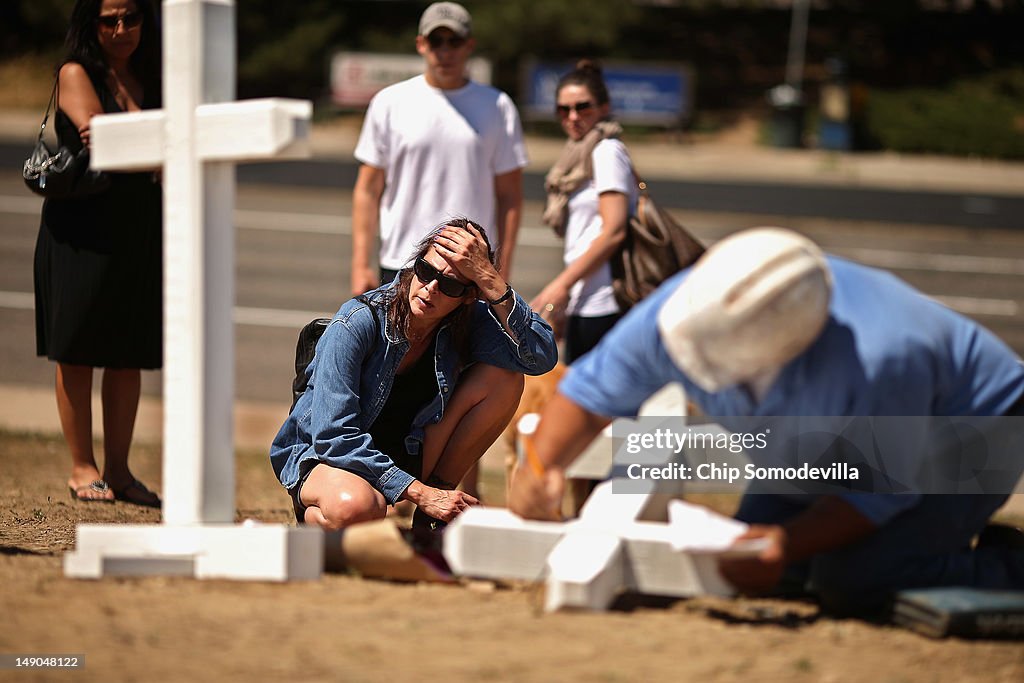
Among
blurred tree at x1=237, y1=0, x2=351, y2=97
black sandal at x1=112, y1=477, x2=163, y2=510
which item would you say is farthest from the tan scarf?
blurred tree at x1=237, y1=0, x2=351, y2=97

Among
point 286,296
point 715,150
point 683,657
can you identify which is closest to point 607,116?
point 683,657

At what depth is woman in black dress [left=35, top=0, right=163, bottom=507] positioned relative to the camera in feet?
13.9

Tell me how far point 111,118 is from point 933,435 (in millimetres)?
2178

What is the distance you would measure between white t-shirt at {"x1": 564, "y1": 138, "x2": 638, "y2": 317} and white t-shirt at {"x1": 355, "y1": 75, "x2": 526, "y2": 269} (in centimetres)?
34

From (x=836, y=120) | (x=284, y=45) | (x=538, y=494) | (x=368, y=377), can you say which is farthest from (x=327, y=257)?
(x=284, y=45)

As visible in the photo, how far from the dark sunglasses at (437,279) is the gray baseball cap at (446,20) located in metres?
1.71

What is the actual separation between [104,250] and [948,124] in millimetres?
21630

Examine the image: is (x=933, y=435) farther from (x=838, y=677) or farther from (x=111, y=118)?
(x=111, y=118)

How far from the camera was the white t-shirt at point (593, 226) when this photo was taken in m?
4.84

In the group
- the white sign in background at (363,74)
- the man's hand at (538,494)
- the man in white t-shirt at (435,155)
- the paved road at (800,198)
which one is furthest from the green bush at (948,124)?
the man's hand at (538,494)

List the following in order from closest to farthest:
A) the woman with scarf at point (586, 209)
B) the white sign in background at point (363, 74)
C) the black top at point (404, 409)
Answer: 1. the black top at point (404, 409)
2. the woman with scarf at point (586, 209)
3. the white sign in background at point (363, 74)

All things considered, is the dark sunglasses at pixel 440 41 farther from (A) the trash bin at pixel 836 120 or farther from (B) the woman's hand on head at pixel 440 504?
(A) the trash bin at pixel 836 120

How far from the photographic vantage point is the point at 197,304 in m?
2.95

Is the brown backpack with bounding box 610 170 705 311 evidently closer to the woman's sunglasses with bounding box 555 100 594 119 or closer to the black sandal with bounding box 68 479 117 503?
the woman's sunglasses with bounding box 555 100 594 119
